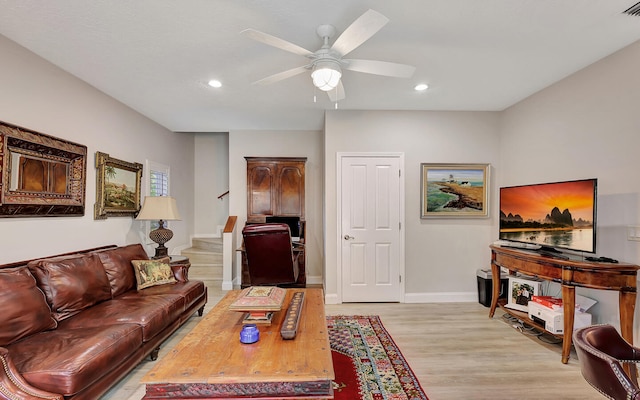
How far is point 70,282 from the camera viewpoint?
8.16ft

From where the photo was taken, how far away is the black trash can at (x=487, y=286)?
3.93 m

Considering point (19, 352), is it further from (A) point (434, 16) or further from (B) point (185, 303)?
(A) point (434, 16)

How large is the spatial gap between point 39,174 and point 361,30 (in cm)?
303

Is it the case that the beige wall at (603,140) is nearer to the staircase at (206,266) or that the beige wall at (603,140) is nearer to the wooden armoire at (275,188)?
the wooden armoire at (275,188)

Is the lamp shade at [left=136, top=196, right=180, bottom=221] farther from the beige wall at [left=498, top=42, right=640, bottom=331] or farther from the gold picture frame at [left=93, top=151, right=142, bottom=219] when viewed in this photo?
the beige wall at [left=498, top=42, right=640, bottom=331]

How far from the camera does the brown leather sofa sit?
1.68 m

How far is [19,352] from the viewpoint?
181cm

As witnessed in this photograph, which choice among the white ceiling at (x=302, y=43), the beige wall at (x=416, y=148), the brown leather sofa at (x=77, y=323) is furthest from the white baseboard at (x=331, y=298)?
→ the white ceiling at (x=302, y=43)

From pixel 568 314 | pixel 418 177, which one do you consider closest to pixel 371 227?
pixel 418 177

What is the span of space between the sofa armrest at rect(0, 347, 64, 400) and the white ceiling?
2191 millimetres

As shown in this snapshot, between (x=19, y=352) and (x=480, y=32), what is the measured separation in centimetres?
383

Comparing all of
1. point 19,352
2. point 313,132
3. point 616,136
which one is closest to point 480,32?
point 616,136

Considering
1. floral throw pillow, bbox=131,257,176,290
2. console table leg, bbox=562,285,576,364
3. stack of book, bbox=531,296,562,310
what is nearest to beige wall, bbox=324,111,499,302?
stack of book, bbox=531,296,562,310

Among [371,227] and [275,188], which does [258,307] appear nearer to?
[371,227]
